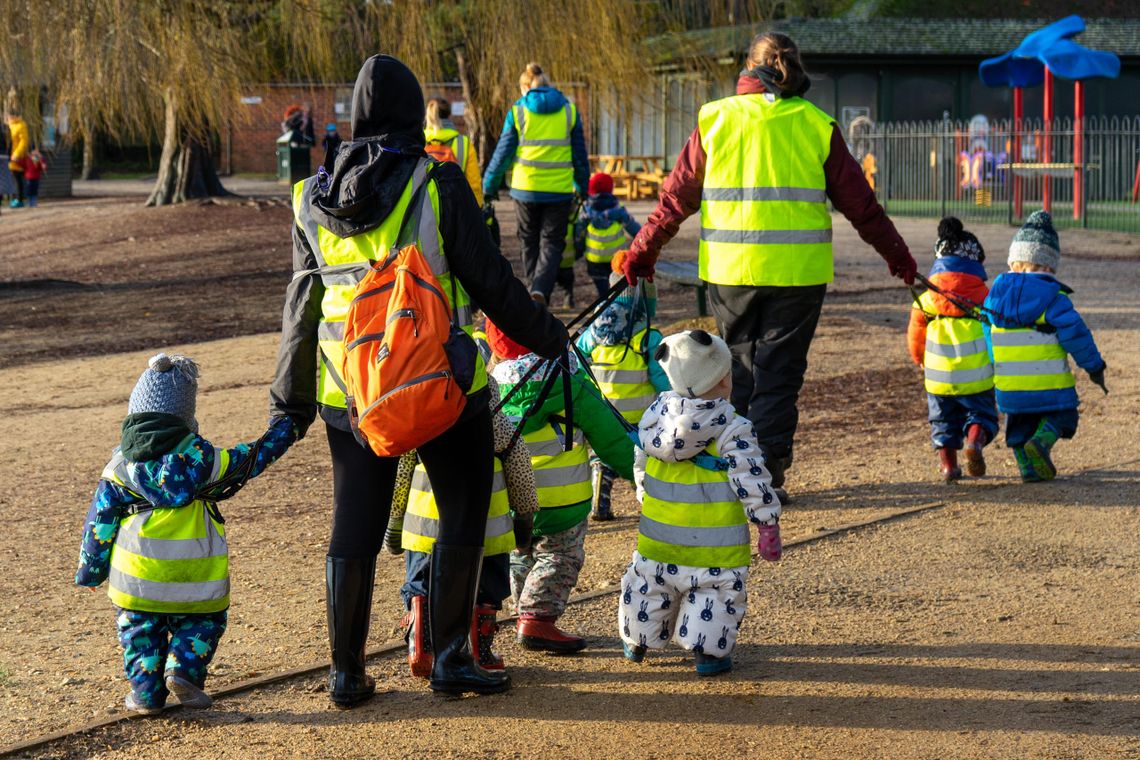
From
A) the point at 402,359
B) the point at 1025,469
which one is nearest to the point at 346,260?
the point at 402,359

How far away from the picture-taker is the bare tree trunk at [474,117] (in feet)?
68.2

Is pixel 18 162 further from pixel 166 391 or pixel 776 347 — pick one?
pixel 166 391

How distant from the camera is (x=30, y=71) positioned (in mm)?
15062

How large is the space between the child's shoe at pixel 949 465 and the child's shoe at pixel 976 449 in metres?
0.06

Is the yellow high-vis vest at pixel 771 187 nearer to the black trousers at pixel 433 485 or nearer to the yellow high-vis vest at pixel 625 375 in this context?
the yellow high-vis vest at pixel 625 375

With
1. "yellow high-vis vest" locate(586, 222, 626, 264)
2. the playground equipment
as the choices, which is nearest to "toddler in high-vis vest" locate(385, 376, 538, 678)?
"yellow high-vis vest" locate(586, 222, 626, 264)

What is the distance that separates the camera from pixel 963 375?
24.0ft

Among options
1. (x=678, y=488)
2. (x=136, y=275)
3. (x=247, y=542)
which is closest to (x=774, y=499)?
(x=678, y=488)

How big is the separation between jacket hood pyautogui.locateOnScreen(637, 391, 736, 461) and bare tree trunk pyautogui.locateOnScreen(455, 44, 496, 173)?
45.2ft

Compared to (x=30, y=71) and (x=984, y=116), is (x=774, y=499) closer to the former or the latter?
(x=30, y=71)

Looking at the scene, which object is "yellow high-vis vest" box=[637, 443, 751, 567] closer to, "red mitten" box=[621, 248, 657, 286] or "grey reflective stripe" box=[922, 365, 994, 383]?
"red mitten" box=[621, 248, 657, 286]

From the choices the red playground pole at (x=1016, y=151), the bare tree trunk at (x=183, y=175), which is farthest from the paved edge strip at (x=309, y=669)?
the bare tree trunk at (x=183, y=175)

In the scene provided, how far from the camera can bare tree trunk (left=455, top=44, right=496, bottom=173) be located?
20.8m

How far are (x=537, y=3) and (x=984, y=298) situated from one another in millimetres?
9220
